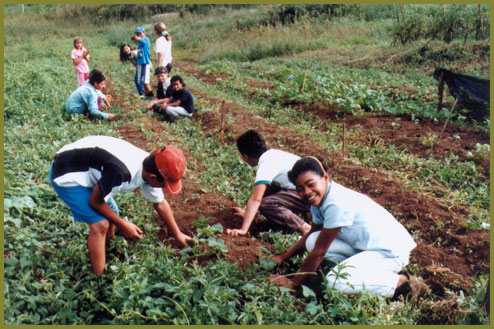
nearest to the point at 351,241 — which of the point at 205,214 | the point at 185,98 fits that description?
the point at 205,214

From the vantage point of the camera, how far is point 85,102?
6.11 m

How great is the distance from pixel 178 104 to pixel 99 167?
4206 millimetres

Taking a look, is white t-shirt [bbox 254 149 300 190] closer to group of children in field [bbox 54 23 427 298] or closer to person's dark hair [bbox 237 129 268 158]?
person's dark hair [bbox 237 129 268 158]

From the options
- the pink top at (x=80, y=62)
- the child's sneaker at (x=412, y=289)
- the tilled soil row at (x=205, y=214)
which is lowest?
the child's sneaker at (x=412, y=289)

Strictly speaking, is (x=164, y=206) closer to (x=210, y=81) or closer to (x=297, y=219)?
(x=297, y=219)

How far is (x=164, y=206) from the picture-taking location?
9.43ft

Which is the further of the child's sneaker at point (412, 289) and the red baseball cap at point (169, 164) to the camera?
the child's sneaker at point (412, 289)

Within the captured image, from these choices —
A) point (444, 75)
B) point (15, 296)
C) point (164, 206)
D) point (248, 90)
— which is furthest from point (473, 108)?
point (15, 296)

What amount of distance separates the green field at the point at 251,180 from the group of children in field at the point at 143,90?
0.78 feet

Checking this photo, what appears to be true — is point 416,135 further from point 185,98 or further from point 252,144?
point 185,98

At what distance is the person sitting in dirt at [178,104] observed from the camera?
21.7 feet

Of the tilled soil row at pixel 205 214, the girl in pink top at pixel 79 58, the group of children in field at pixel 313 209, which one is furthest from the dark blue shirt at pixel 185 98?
the group of children in field at pixel 313 209

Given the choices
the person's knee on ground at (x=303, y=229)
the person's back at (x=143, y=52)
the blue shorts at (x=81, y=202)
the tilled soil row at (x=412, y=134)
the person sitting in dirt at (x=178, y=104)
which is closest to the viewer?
the blue shorts at (x=81, y=202)

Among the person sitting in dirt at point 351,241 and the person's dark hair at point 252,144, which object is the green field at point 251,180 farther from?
the person's dark hair at point 252,144
